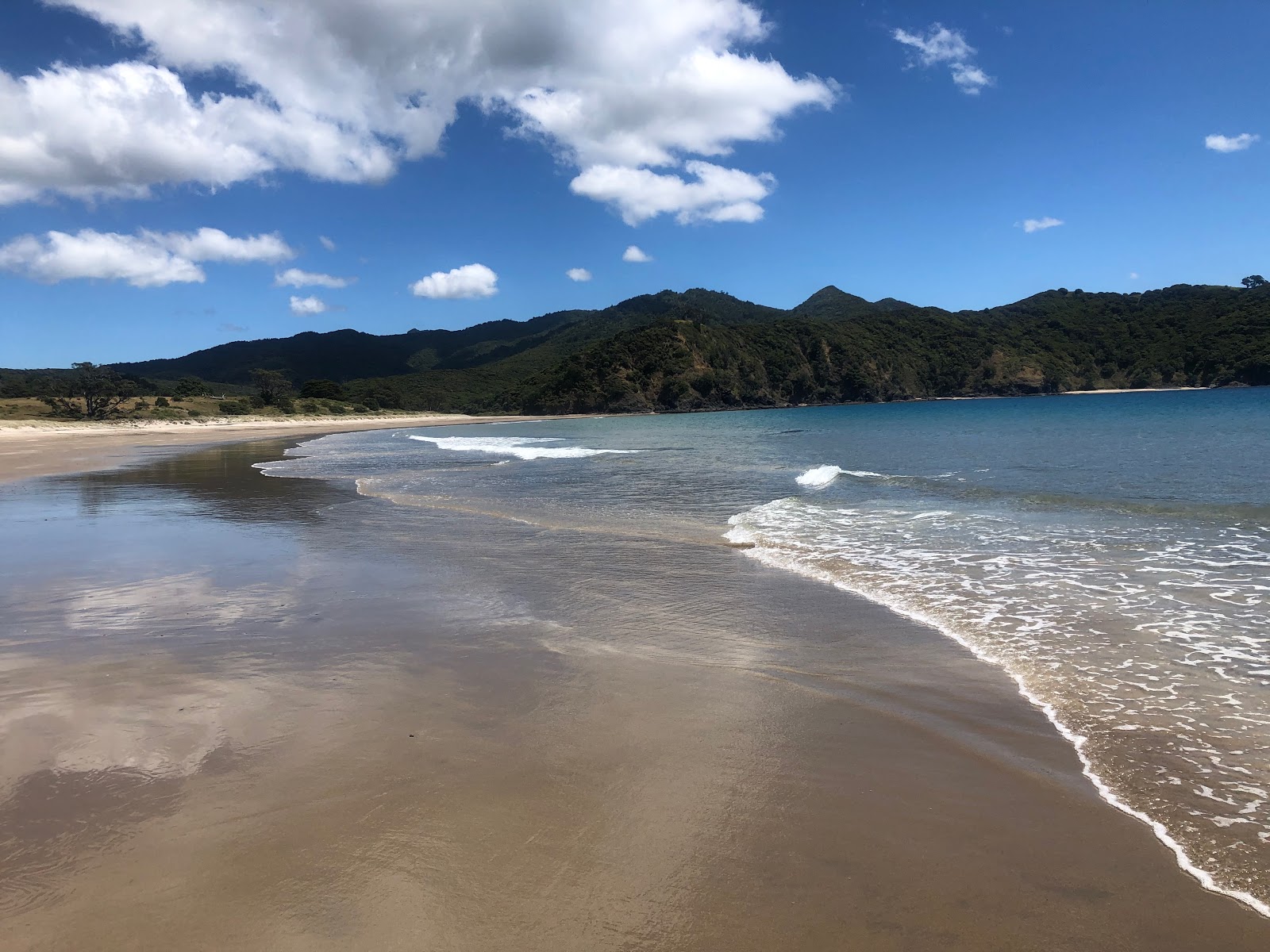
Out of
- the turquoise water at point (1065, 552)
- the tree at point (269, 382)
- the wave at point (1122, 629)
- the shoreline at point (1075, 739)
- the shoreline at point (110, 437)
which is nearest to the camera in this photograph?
the shoreline at point (1075, 739)

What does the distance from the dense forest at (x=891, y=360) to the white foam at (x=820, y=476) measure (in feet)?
308

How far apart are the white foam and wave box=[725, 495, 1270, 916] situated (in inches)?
220

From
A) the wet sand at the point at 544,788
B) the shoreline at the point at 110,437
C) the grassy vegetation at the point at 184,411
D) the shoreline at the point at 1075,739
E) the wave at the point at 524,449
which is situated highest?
the grassy vegetation at the point at 184,411

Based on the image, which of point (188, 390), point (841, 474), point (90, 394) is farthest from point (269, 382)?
point (841, 474)

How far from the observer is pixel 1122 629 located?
6.08 m

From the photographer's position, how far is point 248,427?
190ft

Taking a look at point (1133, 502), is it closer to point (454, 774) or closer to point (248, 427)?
point (454, 774)

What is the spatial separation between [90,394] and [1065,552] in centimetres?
6782

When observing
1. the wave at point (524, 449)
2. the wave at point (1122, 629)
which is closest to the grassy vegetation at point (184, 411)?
the wave at point (524, 449)

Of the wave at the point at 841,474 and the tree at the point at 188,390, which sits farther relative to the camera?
the tree at the point at 188,390

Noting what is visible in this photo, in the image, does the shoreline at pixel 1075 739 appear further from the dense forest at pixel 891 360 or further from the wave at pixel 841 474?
the dense forest at pixel 891 360

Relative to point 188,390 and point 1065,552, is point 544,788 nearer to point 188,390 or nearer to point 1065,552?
point 1065,552

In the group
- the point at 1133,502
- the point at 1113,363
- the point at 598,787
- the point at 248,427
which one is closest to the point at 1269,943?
the point at 598,787

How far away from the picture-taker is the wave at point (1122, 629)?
3.48 m
